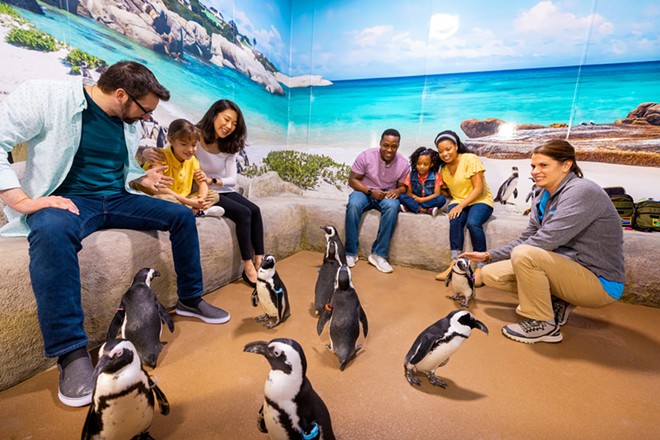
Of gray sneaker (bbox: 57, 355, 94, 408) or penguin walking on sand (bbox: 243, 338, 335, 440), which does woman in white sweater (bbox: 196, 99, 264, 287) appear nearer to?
gray sneaker (bbox: 57, 355, 94, 408)

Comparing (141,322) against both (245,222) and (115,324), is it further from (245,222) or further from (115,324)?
(245,222)

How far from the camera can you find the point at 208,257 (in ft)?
7.90

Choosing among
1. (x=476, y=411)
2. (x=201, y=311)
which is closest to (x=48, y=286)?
(x=201, y=311)

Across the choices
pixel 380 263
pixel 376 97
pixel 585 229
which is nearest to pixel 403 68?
pixel 376 97

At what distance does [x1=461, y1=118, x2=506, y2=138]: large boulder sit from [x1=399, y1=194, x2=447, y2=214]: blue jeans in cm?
130

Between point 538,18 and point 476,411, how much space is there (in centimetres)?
425

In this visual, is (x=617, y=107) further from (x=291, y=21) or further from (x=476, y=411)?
(x=291, y=21)

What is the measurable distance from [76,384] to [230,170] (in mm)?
1973

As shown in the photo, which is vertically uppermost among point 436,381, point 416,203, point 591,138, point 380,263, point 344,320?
point 591,138

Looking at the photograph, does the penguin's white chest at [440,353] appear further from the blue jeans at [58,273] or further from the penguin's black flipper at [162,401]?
the blue jeans at [58,273]

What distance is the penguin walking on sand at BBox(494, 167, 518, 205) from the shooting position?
3885 mm

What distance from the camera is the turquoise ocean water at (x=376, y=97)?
2977 millimetres

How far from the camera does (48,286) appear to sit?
1.29 meters

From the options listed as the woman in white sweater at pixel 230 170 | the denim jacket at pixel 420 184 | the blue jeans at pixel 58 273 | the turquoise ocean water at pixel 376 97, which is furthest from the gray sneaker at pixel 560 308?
the blue jeans at pixel 58 273
